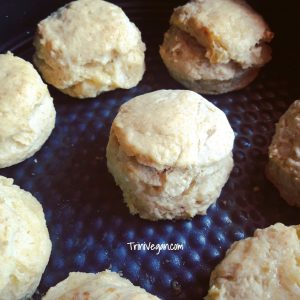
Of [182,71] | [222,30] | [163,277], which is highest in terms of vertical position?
[222,30]

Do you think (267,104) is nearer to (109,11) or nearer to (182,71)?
(182,71)

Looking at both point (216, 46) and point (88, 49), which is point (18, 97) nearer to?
point (88, 49)

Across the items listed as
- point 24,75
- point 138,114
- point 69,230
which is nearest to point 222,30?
point 138,114

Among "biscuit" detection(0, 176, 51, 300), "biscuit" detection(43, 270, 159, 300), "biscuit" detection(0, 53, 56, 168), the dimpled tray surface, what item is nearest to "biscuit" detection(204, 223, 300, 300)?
the dimpled tray surface

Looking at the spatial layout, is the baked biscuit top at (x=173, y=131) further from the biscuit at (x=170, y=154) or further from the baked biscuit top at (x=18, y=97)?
the baked biscuit top at (x=18, y=97)

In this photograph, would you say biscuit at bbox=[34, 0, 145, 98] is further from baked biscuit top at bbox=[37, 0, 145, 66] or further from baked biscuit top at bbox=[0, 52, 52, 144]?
baked biscuit top at bbox=[0, 52, 52, 144]

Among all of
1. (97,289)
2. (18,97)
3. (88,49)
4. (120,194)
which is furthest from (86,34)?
(97,289)
